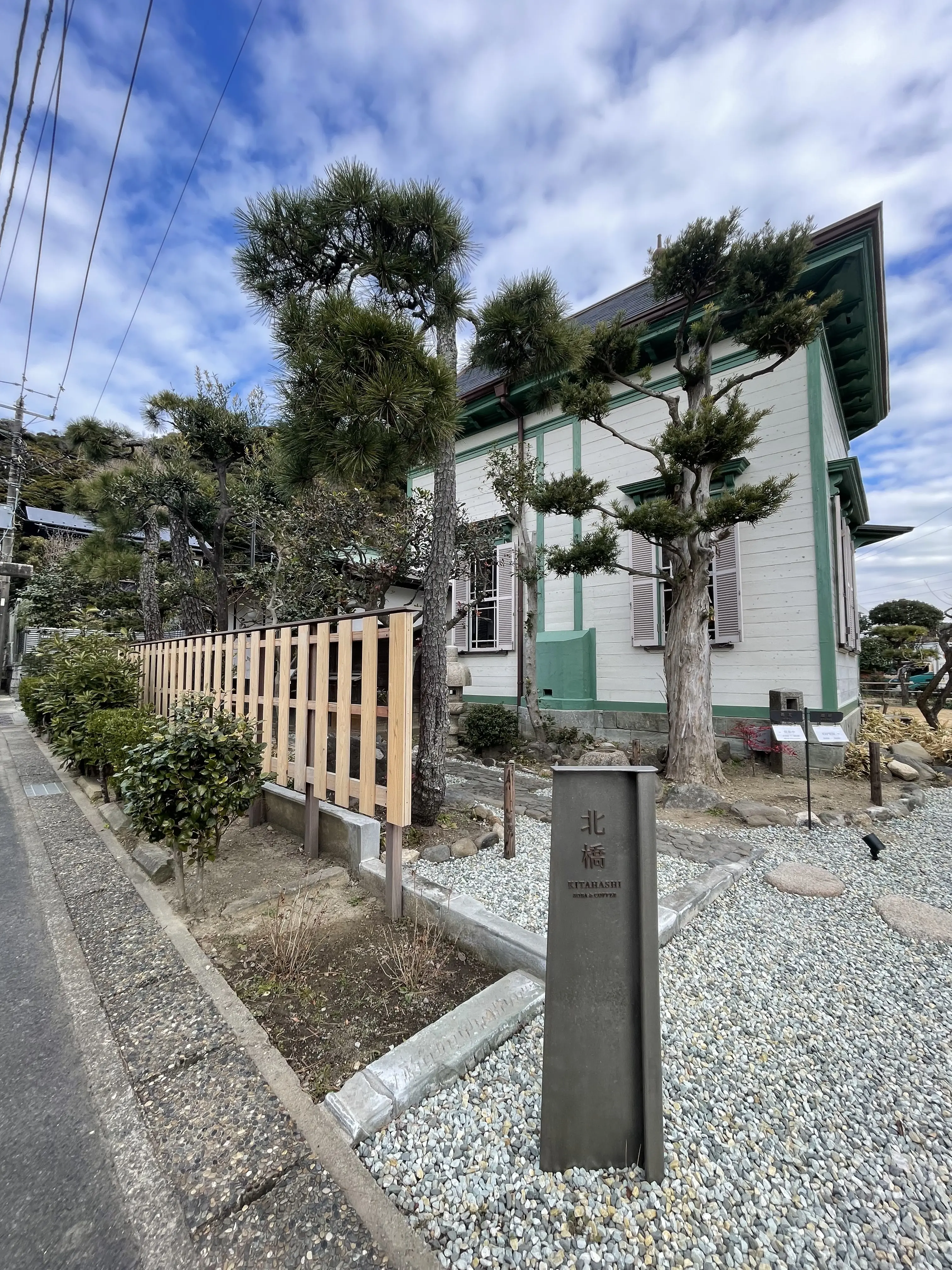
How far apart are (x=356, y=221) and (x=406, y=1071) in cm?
524

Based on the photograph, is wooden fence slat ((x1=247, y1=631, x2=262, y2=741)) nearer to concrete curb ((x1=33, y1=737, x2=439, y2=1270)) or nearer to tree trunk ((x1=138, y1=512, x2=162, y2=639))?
concrete curb ((x1=33, y1=737, x2=439, y2=1270))

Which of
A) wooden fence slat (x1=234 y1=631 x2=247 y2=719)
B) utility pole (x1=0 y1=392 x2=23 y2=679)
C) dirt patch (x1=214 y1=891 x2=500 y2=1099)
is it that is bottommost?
dirt patch (x1=214 y1=891 x2=500 y2=1099)

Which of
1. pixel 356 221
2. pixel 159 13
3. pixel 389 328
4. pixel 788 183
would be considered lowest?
pixel 389 328

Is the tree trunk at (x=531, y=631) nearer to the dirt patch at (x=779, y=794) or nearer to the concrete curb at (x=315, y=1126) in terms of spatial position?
the dirt patch at (x=779, y=794)

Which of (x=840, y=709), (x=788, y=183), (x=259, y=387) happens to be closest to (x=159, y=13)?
(x=259, y=387)

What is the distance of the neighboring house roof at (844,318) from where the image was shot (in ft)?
19.9

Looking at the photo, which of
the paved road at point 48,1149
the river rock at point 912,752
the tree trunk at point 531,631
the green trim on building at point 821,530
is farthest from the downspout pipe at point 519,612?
the paved road at point 48,1149

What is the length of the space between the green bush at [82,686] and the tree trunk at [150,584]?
9.58ft

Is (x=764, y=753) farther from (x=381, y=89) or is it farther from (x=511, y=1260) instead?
(x=381, y=89)

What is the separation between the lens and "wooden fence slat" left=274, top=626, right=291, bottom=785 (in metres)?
3.60

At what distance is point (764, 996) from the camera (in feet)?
7.06

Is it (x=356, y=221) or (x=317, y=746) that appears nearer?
(x=317, y=746)

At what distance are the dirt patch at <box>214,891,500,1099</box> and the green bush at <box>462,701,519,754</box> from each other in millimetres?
4555

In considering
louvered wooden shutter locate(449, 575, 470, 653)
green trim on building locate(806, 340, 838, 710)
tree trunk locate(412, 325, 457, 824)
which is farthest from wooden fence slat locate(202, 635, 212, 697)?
green trim on building locate(806, 340, 838, 710)
